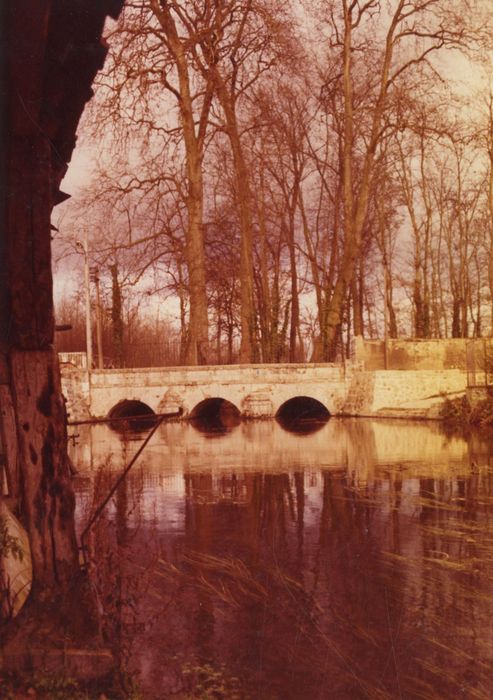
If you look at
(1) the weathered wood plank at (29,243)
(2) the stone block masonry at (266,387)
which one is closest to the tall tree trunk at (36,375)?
(1) the weathered wood plank at (29,243)

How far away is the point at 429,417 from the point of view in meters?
25.8

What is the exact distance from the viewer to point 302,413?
30375mm

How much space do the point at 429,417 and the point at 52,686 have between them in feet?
74.6

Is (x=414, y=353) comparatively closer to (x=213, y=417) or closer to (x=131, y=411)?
(x=213, y=417)

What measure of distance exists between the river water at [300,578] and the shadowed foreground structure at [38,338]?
0.48 metres

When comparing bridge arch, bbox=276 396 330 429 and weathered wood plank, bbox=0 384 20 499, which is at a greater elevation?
weathered wood plank, bbox=0 384 20 499

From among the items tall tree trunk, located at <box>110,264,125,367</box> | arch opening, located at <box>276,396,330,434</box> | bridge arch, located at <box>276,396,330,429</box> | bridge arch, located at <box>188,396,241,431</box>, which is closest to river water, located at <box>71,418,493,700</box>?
arch opening, located at <box>276,396,330,434</box>

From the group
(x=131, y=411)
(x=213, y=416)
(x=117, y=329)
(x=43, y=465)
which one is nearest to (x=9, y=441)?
(x=43, y=465)

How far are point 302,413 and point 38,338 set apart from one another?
2605 cm

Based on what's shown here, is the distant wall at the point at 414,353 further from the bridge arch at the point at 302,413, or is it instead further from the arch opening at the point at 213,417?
the arch opening at the point at 213,417

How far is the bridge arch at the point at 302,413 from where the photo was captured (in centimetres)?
2635

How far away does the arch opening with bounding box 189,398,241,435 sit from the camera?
25.0 metres

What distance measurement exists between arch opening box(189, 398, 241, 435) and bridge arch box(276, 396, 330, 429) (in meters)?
1.65

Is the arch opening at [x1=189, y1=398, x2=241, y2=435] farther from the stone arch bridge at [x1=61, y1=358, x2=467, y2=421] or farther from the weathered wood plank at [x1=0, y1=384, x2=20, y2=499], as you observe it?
the weathered wood plank at [x1=0, y1=384, x2=20, y2=499]
